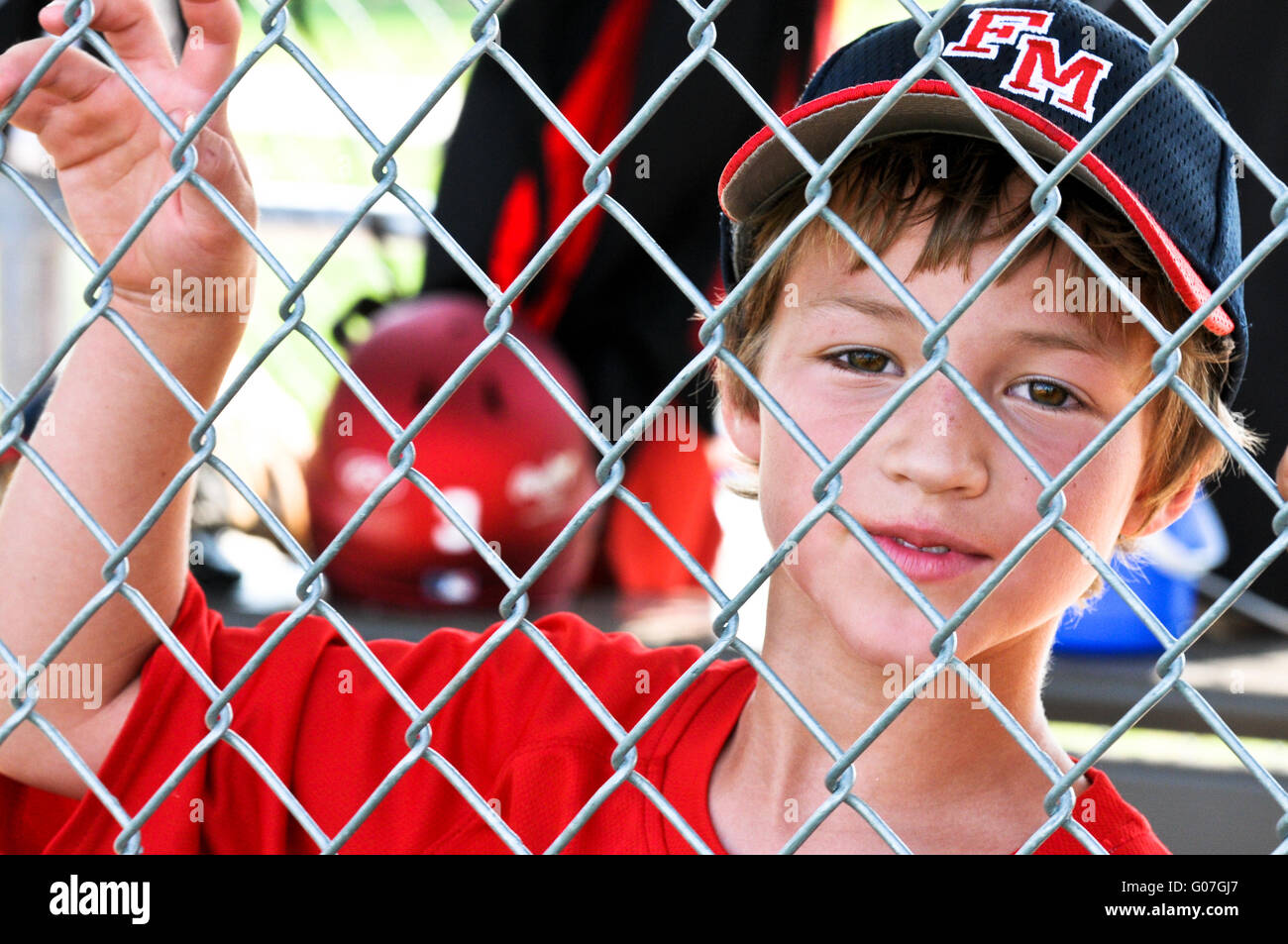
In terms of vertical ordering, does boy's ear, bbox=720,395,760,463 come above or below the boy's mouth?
above

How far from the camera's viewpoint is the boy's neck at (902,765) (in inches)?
40.5

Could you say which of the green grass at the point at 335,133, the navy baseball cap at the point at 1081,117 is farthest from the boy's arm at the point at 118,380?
the green grass at the point at 335,133

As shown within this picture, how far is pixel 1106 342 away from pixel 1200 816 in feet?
6.20

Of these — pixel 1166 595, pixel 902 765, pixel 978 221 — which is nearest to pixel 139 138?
pixel 978 221

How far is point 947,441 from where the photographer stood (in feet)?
2.78

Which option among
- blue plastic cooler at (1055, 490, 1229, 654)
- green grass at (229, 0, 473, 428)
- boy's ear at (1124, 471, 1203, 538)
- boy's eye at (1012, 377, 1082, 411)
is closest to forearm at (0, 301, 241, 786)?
boy's eye at (1012, 377, 1082, 411)

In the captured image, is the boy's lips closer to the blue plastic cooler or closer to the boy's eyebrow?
the boy's eyebrow

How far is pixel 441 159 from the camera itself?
3.32 meters

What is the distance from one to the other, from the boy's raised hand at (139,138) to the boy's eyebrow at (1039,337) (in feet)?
1.57

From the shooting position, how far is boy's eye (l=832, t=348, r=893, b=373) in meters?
0.92

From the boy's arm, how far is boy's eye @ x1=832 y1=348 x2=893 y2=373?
45 centimetres

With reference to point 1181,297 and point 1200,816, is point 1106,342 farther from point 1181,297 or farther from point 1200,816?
point 1200,816

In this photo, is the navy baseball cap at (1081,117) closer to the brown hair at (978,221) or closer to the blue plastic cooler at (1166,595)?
the brown hair at (978,221)

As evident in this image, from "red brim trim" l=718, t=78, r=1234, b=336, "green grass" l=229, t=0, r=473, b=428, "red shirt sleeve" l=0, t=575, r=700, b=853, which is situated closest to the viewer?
"red brim trim" l=718, t=78, r=1234, b=336
